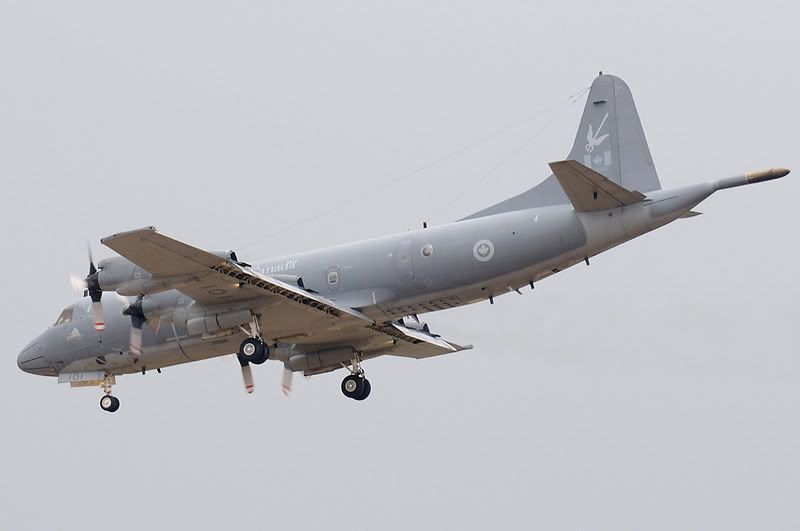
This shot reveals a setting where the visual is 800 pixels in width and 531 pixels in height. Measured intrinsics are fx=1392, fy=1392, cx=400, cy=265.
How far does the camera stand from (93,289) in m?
36.7

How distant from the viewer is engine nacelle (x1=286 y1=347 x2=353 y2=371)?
136ft

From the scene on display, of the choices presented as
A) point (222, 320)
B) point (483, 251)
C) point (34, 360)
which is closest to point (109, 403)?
point (34, 360)

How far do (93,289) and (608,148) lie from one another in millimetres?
13968

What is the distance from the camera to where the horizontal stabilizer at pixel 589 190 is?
33188 mm

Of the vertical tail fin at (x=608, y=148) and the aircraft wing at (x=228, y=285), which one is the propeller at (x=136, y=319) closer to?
the aircraft wing at (x=228, y=285)

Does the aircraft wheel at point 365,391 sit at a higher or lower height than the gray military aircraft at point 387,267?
lower

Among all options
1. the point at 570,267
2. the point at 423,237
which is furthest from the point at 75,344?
the point at 570,267

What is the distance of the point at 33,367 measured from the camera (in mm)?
42156

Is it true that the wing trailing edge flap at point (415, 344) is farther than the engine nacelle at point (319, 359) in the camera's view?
No

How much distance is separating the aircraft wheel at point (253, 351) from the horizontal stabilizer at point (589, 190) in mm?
8961

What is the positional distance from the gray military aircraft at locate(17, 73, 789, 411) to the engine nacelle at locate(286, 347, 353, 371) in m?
1.07

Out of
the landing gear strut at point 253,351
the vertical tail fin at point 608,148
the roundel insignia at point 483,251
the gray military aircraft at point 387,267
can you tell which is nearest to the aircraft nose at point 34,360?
the gray military aircraft at point 387,267

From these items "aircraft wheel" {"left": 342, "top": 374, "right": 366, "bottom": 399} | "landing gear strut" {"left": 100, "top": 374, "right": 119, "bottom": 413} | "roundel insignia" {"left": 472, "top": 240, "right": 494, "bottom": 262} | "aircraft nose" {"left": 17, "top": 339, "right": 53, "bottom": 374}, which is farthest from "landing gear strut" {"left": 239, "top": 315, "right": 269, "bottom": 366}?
"aircraft nose" {"left": 17, "top": 339, "right": 53, "bottom": 374}

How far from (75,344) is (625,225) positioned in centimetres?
1692
